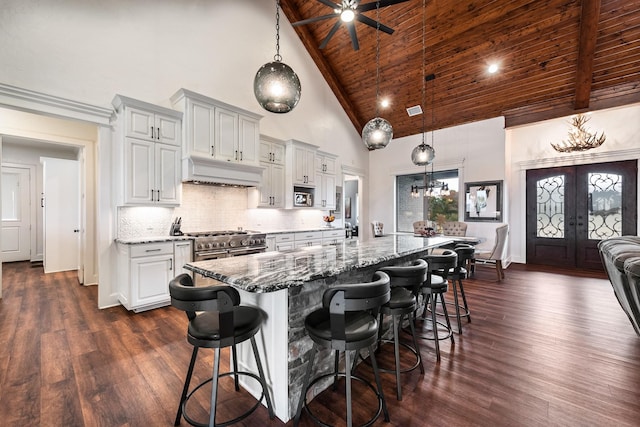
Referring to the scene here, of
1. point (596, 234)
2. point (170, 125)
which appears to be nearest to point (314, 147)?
point (170, 125)

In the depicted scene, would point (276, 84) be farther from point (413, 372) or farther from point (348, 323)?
point (413, 372)

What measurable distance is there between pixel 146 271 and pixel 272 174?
2643mm

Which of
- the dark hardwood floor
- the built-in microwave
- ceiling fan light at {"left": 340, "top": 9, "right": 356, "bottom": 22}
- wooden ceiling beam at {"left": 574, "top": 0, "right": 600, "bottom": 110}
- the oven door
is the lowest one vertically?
the dark hardwood floor

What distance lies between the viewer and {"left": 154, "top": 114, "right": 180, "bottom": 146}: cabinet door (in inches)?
142

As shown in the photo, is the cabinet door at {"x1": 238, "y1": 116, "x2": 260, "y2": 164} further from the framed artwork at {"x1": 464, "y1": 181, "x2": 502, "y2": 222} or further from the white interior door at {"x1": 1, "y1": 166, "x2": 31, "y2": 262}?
the white interior door at {"x1": 1, "y1": 166, "x2": 31, "y2": 262}

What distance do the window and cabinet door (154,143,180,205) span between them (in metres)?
4.80

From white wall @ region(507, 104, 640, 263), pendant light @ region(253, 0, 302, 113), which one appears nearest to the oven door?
pendant light @ region(253, 0, 302, 113)

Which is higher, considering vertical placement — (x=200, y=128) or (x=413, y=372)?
(x=200, y=128)

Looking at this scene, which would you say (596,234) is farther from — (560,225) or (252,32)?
(252,32)

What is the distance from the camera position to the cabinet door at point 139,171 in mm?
3373

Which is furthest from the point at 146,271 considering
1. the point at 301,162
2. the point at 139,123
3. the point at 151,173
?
the point at 301,162

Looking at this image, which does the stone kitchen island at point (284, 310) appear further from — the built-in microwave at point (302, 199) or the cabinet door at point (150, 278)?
the built-in microwave at point (302, 199)

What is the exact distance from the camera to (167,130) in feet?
12.1

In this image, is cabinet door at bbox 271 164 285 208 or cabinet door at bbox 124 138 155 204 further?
cabinet door at bbox 271 164 285 208
